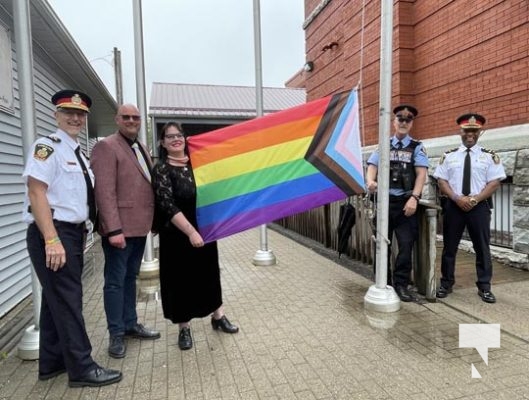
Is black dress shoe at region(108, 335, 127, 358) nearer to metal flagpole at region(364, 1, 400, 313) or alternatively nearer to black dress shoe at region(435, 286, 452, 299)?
metal flagpole at region(364, 1, 400, 313)

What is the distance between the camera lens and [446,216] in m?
4.71

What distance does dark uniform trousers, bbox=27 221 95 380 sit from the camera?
279 centimetres

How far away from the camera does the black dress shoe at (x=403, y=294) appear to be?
4477mm

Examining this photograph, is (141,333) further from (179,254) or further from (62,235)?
(62,235)

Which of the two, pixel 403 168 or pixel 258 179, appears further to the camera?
pixel 403 168

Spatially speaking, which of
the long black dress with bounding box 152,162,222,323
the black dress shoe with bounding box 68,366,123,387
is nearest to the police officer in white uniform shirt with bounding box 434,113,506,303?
the long black dress with bounding box 152,162,222,323

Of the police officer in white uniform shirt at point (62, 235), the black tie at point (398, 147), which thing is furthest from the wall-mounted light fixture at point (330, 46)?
the police officer in white uniform shirt at point (62, 235)

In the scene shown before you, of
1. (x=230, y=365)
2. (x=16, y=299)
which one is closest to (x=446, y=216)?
(x=230, y=365)

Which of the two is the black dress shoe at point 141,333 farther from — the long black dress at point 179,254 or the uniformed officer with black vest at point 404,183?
the uniformed officer with black vest at point 404,183

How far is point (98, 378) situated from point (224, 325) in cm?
120

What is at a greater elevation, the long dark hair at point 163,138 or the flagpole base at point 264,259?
the long dark hair at point 163,138

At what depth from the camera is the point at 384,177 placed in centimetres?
409

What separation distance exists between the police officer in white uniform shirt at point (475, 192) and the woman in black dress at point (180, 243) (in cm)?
270

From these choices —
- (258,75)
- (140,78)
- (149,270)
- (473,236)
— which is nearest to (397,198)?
(473,236)
